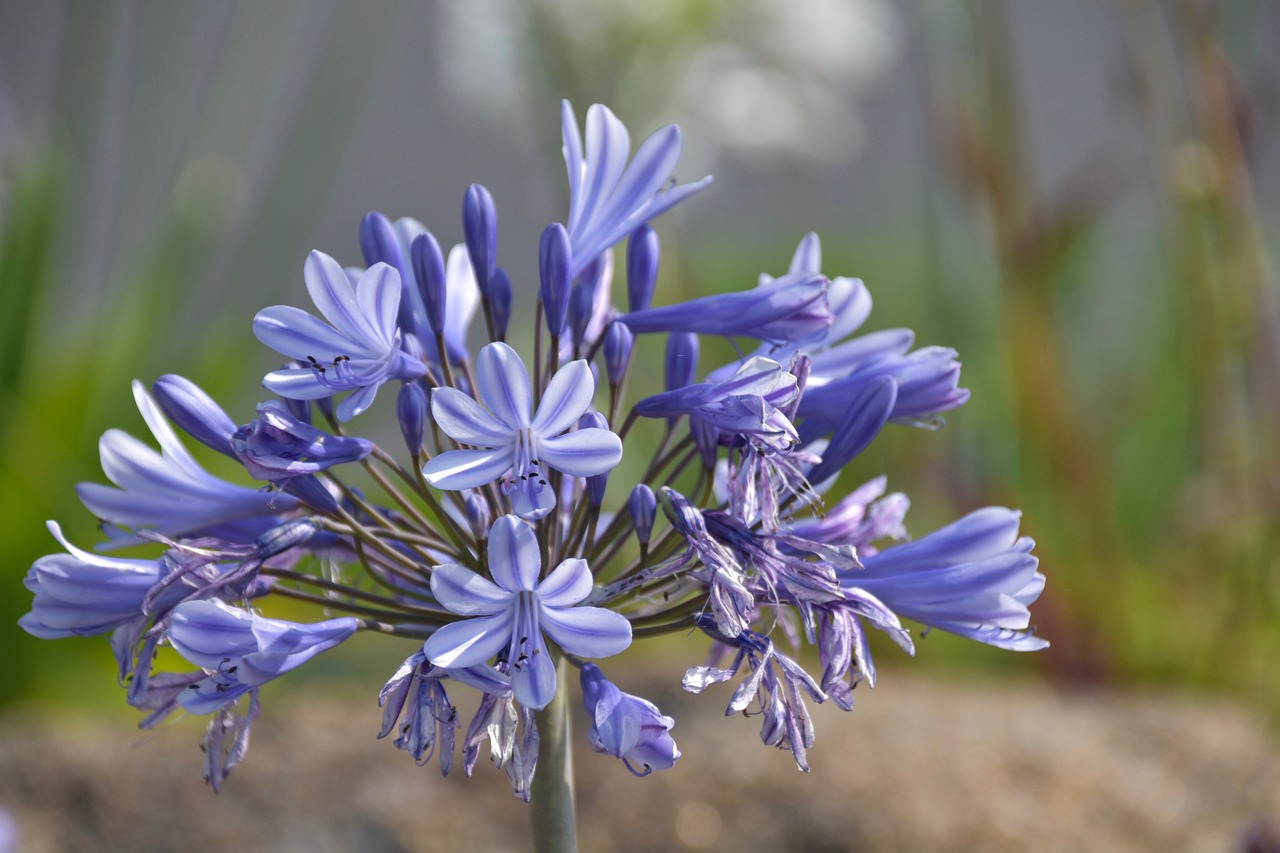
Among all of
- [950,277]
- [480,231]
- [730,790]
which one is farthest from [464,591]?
[950,277]

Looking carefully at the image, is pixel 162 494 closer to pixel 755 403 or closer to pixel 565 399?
pixel 565 399

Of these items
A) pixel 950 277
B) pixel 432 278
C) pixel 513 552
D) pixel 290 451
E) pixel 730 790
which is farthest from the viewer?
pixel 950 277

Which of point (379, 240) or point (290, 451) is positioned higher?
point (379, 240)

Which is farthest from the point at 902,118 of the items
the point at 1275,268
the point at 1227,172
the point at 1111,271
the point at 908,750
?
the point at 908,750

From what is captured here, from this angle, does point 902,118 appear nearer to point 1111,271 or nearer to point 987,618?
point 1111,271

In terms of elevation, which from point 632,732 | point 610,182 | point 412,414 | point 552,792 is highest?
point 610,182

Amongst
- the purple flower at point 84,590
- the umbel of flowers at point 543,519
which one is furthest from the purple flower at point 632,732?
the purple flower at point 84,590
